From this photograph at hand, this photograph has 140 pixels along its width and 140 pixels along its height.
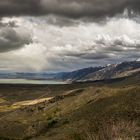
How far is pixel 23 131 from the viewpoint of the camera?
199125 mm

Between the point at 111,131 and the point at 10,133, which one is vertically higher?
the point at 111,131

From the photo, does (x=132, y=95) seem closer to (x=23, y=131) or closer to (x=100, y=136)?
(x=23, y=131)

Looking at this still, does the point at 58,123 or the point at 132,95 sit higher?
the point at 132,95

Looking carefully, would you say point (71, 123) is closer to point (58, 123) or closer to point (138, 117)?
point (58, 123)

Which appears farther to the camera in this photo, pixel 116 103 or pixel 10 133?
pixel 10 133

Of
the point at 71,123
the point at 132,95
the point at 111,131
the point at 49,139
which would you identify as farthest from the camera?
the point at 132,95

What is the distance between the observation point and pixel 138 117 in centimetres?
13338

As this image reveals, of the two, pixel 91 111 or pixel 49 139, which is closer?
pixel 49 139

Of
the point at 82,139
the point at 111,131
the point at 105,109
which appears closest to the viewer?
the point at 111,131

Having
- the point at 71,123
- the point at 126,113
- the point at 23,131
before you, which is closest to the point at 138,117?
the point at 126,113

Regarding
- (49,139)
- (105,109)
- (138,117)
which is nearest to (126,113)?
(138,117)

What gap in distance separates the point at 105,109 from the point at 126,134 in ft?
319

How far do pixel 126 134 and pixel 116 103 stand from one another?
106m

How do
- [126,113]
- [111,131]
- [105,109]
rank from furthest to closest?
[105,109] < [126,113] < [111,131]
